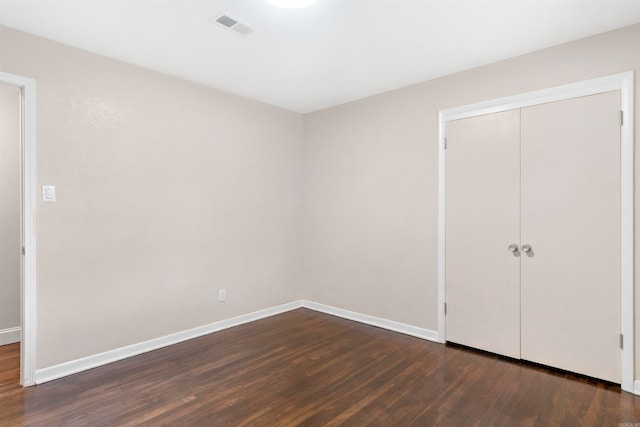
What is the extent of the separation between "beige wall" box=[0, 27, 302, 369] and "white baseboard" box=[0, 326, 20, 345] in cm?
118

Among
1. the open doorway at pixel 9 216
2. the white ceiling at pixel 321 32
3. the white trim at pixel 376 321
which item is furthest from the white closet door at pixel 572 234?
the open doorway at pixel 9 216

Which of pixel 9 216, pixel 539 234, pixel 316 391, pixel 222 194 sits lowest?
pixel 316 391

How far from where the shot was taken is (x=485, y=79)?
312 cm

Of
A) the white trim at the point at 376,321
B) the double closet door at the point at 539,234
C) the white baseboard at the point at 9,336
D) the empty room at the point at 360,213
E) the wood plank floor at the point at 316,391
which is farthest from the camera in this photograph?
the white trim at the point at 376,321

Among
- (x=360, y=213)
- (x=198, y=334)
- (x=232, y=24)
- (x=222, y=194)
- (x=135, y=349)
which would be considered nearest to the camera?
(x=232, y=24)

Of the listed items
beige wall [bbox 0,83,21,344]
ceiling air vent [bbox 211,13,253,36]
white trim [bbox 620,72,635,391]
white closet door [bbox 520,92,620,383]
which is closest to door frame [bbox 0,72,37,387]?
beige wall [bbox 0,83,21,344]

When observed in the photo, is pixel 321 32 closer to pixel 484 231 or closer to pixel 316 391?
pixel 484 231

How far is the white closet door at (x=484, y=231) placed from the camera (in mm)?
2969

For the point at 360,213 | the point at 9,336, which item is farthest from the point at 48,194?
the point at 360,213

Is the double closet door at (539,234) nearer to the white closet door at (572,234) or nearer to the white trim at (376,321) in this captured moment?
the white closet door at (572,234)

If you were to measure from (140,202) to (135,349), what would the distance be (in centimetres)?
132

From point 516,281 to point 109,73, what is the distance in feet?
12.8

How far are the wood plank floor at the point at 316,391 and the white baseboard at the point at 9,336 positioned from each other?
5.1 inches

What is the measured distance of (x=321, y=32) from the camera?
8.33 feet
